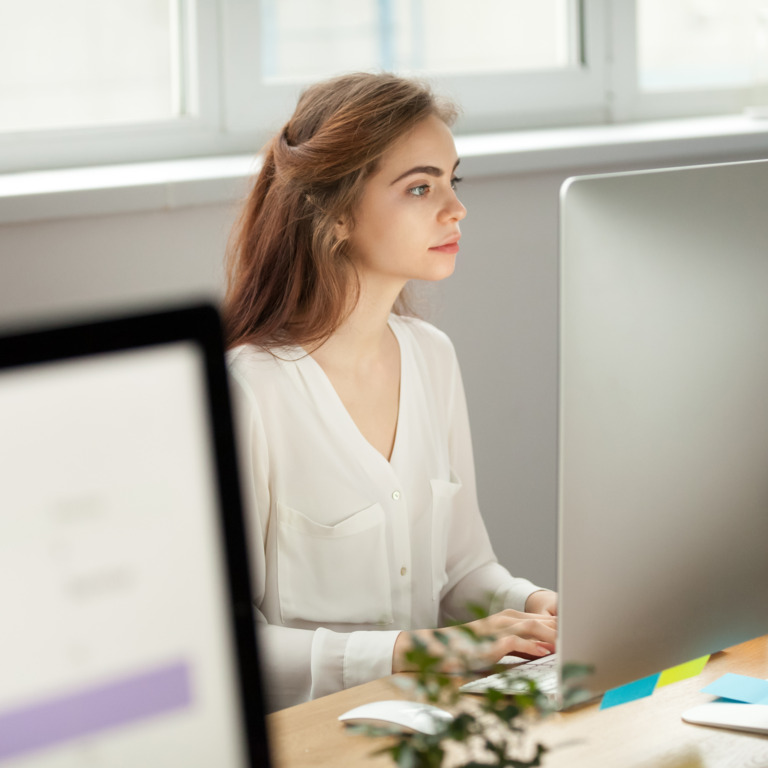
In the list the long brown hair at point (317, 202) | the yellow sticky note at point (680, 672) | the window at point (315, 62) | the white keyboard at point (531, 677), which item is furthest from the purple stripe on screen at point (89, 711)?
the window at point (315, 62)

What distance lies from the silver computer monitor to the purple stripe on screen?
37 cm

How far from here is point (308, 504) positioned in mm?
1289

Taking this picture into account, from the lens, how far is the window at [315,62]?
6.06ft

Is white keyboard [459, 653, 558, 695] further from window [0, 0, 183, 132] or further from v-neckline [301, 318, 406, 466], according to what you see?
window [0, 0, 183, 132]

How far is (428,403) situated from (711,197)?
27.8 inches

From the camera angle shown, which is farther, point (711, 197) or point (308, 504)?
point (308, 504)

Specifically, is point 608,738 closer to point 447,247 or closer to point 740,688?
point 740,688

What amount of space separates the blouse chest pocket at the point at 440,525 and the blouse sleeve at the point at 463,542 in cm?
2

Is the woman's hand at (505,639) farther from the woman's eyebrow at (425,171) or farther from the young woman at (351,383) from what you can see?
the woman's eyebrow at (425,171)

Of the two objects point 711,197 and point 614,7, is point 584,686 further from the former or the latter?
point 614,7

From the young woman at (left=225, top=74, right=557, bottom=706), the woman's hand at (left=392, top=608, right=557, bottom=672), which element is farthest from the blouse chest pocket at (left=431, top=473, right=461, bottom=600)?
the woman's hand at (left=392, top=608, right=557, bottom=672)

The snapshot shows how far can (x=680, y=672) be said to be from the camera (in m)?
0.94

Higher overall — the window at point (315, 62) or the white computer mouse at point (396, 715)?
the window at point (315, 62)

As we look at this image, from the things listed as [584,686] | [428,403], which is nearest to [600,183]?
[584,686]
